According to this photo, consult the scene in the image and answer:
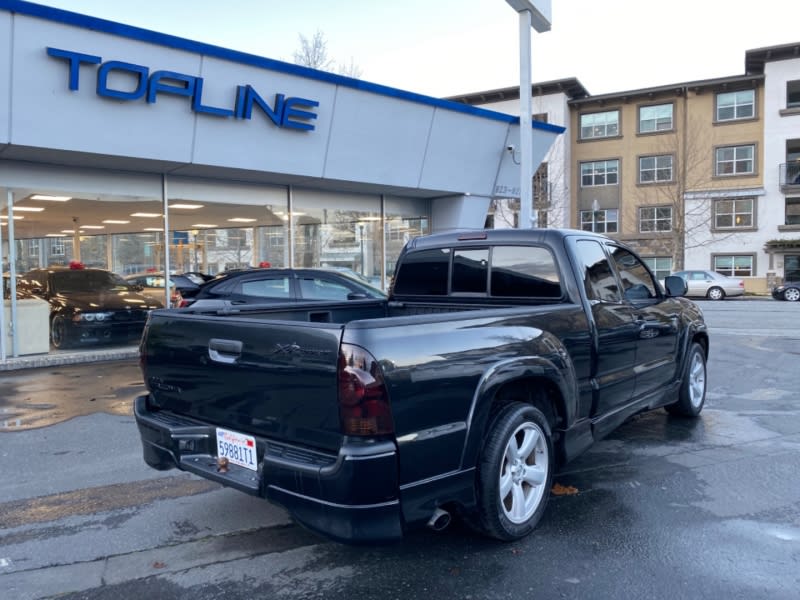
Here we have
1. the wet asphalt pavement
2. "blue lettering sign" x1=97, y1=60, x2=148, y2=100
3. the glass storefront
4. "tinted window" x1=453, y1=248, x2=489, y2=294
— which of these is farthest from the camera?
the glass storefront

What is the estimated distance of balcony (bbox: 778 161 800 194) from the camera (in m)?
33.2

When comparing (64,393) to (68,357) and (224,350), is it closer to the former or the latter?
(68,357)

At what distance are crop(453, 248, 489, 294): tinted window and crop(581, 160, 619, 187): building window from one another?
1397 inches

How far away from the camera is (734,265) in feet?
115

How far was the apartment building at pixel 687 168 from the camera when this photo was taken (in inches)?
1325

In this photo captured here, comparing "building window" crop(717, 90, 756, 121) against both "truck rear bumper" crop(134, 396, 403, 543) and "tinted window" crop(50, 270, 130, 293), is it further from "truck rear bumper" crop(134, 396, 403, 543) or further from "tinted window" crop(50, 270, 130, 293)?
"truck rear bumper" crop(134, 396, 403, 543)

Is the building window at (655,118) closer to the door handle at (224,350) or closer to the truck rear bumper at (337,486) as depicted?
the door handle at (224,350)

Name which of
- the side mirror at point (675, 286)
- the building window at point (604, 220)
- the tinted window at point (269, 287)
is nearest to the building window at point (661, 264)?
the building window at point (604, 220)

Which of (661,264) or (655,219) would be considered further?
(661,264)

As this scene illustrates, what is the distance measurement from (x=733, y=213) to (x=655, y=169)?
485 cm

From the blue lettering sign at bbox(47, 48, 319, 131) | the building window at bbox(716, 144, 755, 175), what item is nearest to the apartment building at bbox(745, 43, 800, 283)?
the building window at bbox(716, 144, 755, 175)

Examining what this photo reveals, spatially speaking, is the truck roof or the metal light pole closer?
the truck roof

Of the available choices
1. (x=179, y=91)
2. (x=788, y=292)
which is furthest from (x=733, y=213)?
(x=179, y=91)

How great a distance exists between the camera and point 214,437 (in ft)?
11.3
